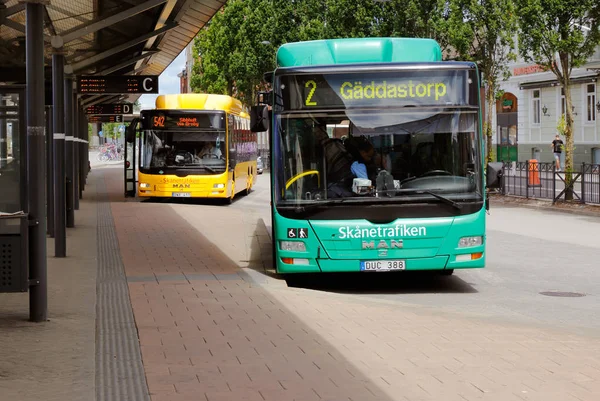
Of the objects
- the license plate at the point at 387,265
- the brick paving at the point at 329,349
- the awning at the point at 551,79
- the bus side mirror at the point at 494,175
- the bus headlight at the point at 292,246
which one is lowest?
the brick paving at the point at 329,349

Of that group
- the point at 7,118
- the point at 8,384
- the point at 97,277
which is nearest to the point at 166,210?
the point at 97,277

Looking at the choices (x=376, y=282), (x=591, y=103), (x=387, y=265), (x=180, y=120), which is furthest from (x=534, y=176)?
(x=387, y=265)

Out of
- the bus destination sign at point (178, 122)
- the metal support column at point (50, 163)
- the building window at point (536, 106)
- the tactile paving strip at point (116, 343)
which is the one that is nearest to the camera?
the tactile paving strip at point (116, 343)

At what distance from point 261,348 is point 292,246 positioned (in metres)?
4.80

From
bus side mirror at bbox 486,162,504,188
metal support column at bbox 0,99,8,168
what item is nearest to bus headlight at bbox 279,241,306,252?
bus side mirror at bbox 486,162,504,188

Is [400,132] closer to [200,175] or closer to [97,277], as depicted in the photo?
[97,277]

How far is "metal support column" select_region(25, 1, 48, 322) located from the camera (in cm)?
956

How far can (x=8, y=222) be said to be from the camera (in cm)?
945

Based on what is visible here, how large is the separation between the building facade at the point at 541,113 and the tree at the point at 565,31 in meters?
15.9

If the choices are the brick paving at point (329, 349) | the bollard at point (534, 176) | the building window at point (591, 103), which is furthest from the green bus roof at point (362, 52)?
the building window at point (591, 103)

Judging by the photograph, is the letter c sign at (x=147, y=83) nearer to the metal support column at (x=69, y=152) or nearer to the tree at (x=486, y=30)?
the metal support column at (x=69, y=152)

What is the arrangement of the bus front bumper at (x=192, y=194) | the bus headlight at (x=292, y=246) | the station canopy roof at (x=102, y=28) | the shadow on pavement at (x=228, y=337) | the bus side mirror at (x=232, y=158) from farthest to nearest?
the bus side mirror at (x=232, y=158) < the bus front bumper at (x=192, y=194) < the station canopy roof at (x=102, y=28) < the bus headlight at (x=292, y=246) < the shadow on pavement at (x=228, y=337)

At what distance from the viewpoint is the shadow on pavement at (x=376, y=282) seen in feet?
44.1

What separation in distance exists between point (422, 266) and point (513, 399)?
6305 millimetres
